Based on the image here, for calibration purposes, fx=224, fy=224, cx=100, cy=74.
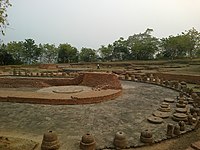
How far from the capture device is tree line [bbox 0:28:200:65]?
36562 mm

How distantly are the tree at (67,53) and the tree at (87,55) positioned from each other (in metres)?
1.67

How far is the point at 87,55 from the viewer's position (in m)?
41.7

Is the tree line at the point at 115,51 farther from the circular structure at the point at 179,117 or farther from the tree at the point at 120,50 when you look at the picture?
the circular structure at the point at 179,117

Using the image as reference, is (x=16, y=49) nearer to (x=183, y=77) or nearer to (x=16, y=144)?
(x=183, y=77)

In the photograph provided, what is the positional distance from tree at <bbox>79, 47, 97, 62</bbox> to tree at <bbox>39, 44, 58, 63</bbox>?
490 cm

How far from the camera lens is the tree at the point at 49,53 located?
41.4m

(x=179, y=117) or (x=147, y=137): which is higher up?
(x=179, y=117)

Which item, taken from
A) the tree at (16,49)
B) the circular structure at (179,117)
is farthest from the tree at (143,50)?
the circular structure at (179,117)

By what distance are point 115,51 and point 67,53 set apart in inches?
352

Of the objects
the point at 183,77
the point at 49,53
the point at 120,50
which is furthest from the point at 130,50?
the point at 183,77

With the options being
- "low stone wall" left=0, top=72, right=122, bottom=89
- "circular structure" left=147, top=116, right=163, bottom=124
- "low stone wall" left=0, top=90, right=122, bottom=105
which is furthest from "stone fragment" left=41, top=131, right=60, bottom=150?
"low stone wall" left=0, top=72, right=122, bottom=89

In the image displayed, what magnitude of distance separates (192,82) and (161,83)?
4.05m

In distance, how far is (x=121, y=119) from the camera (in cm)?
805

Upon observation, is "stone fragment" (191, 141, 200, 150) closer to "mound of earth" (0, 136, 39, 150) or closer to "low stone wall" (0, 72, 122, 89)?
"mound of earth" (0, 136, 39, 150)
